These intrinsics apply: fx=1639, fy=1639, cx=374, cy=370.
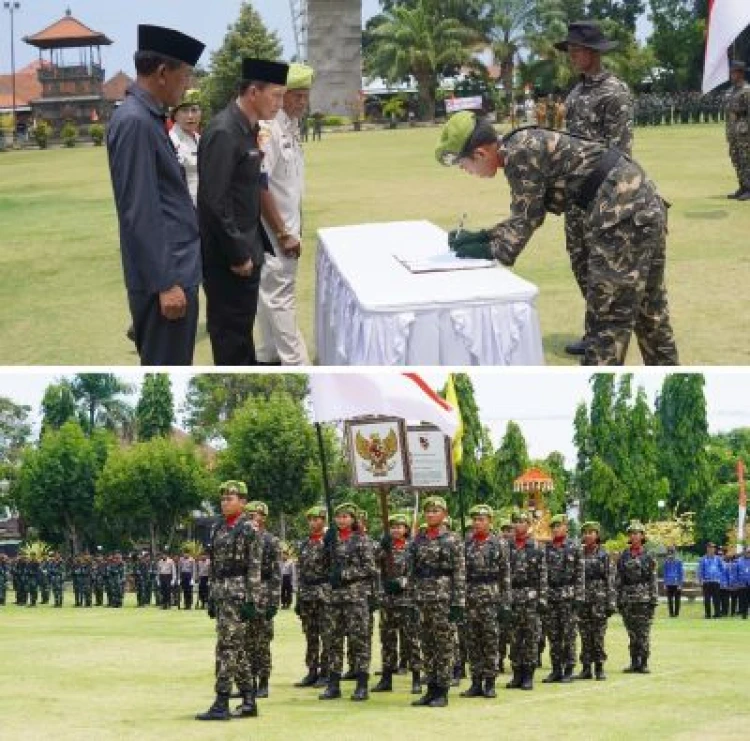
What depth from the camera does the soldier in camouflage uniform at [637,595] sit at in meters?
11.8

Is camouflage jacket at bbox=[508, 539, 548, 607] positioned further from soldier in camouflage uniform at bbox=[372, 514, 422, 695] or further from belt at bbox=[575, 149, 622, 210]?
belt at bbox=[575, 149, 622, 210]

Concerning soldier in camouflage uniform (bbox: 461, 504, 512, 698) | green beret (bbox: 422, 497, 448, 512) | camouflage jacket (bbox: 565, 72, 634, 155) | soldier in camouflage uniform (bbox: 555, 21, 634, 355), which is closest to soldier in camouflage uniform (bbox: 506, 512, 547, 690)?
soldier in camouflage uniform (bbox: 461, 504, 512, 698)

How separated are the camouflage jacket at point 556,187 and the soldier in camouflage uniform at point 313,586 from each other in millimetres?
3113

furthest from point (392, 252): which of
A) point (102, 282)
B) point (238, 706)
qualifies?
point (102, 282)

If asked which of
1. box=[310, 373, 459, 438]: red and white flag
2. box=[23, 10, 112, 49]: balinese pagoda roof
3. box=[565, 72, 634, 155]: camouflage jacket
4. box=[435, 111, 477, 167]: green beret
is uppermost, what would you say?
box=[23, 10, 112, 49]: balinese pagoda roof

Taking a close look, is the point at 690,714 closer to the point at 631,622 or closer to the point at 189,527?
the point at 631,622

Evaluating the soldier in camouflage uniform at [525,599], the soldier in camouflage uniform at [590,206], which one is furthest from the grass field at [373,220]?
the soldier in camouflage uniform at [590,206]

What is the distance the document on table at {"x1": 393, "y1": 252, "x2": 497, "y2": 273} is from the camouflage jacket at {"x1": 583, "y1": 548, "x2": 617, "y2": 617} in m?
3.96

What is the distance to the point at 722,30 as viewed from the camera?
14.1 meters

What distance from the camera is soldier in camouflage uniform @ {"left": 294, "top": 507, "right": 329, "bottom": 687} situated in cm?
1051

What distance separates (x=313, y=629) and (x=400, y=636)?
593 millimetres

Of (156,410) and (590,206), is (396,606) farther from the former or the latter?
(156,410)

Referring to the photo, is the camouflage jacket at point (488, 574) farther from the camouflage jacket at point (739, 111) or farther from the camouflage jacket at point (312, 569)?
the camouflage jacket at point (739, 111)

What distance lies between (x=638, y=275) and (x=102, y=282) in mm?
7388
